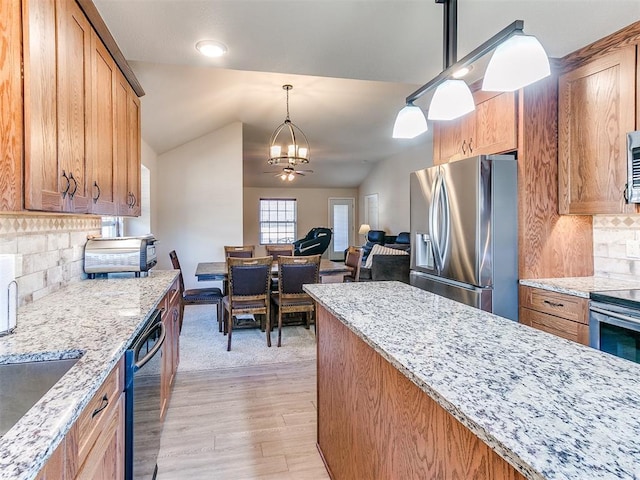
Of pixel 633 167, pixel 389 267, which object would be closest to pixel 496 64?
pixel 633 167

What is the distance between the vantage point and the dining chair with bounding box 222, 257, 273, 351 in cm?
377

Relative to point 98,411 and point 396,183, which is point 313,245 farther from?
point 98,411

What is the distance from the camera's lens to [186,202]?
19.7ft

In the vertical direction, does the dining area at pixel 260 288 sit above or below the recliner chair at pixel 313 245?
below

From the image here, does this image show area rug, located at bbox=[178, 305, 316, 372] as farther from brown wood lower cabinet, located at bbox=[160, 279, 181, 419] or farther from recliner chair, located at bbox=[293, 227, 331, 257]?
recliner chair, located at bbox=[293, 227, 331, 257]

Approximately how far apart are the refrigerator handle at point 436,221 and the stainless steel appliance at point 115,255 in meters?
2.32

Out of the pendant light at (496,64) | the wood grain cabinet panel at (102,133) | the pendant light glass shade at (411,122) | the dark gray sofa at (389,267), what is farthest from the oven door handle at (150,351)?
the dark gray sofa at (389,267)

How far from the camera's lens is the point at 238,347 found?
3.91m

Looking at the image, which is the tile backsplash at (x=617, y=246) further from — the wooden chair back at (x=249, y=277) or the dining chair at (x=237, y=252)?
the dining chair at (x=237, y=252)

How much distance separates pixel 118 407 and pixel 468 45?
2603 mm

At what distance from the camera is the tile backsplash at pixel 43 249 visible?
68.4 inches

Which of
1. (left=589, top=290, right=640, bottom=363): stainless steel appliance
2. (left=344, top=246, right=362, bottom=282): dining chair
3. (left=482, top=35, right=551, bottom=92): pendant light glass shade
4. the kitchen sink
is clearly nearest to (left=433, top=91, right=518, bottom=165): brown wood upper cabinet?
(left=589, top=290, right=640, bottom=363): stainless steel appliance

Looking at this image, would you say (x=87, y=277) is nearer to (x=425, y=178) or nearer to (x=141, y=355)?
(x=141, y=355)

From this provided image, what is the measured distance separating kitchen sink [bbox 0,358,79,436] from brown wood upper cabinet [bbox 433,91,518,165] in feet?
9.54
